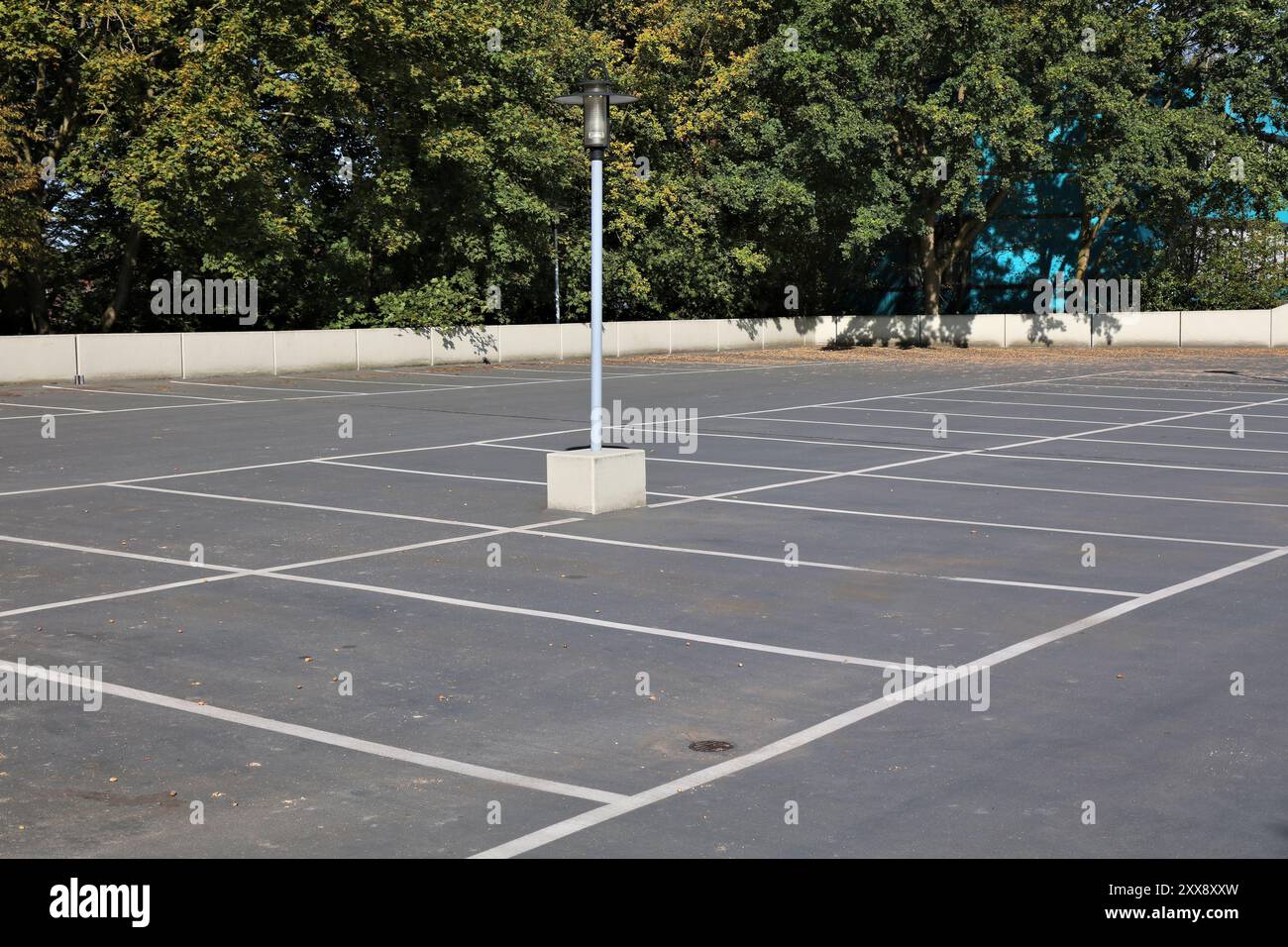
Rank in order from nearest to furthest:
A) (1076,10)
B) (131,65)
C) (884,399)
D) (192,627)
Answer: (192,627) < (884,399) < (131,65) < (1076,10)

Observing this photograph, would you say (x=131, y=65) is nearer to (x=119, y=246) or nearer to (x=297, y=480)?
(x=119, y=246)

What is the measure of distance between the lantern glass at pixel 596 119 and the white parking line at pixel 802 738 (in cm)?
658

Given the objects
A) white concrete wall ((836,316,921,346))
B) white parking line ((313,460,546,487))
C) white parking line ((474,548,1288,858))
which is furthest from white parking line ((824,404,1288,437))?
white concrete wall ((836,316,921,346))

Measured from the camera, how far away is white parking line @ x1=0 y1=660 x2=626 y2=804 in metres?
6.57

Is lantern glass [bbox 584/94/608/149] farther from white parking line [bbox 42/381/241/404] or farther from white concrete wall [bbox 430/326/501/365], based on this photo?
white concrete wall [bbox 430/326/501/365]

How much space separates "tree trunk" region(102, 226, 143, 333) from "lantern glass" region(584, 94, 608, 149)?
25.1m

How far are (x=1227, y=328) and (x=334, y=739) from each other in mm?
45438

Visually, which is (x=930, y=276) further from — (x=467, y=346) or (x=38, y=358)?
(x=38, y=358)

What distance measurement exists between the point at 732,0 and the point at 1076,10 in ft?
34.5

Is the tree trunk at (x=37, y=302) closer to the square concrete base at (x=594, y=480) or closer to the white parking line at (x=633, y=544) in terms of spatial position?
the white parking line at (x=633, y=544)

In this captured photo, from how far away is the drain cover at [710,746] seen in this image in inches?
280

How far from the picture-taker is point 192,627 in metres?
9.71

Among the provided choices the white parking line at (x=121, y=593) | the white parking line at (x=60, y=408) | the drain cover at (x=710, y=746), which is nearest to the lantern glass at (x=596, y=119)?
the white parking line at (x=121, y=593)
